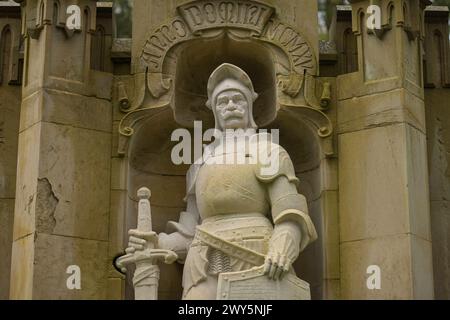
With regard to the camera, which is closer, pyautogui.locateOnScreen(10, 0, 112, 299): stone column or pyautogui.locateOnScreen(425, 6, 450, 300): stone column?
pyautogui.locateOnScreen(10, 0, 112, 299): stone column

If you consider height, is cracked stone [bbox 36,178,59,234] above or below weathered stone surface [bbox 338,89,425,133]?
below

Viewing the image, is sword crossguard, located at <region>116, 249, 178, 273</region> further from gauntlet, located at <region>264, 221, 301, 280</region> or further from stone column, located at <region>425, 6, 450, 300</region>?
stone column, located at <region>425, 6, 450, 300</region>

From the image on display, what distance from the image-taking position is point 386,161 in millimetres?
14930

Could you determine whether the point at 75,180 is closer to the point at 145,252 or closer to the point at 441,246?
the point at 145,252

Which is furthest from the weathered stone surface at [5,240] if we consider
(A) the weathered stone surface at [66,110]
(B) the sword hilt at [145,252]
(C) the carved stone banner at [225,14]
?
(C) the carved stone banner at [225,14]

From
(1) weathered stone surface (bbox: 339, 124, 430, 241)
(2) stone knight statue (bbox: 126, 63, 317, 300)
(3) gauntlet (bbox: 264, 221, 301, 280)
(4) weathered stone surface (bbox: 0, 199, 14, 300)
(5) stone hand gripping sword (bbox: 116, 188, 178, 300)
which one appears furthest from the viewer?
(4) weathered stone surface (bbox: 0, 199, 14, 300)

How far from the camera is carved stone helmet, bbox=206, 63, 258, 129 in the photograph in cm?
1516

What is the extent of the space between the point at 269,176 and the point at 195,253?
45.6 inches

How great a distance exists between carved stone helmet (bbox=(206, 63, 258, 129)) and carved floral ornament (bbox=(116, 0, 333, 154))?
55 cm

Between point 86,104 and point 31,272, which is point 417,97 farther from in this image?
point 31,272

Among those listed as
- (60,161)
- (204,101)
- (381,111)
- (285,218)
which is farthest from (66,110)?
(381,111)

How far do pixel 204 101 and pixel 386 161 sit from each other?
2.61 meters

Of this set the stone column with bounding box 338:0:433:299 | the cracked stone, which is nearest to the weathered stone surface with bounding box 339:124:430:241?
the stone column with bounding box 338:0:433:299

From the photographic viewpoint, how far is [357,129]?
15367 millimetres
